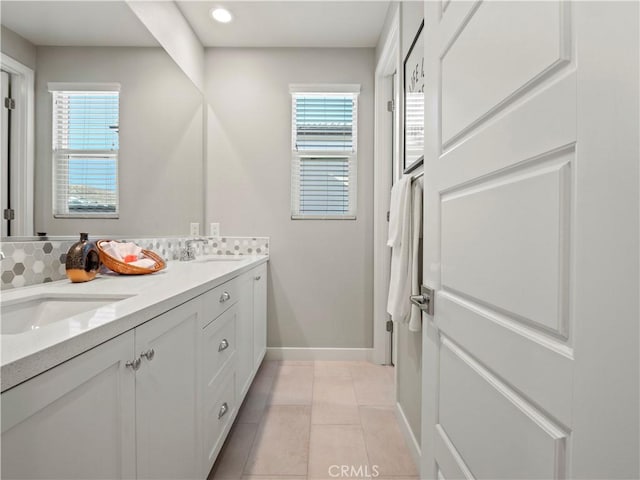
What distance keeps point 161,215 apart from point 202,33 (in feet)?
4.99

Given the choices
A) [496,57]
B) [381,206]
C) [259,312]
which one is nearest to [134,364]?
[496,57]

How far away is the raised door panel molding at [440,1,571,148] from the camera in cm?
43

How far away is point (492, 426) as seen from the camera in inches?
22.4

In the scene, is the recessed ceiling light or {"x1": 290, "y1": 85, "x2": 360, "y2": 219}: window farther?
{"x1": 290, "y1": 85, "x2": 360, "y2": 219}: window

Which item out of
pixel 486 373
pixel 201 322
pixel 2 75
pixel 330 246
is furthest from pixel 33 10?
pixel 330 246

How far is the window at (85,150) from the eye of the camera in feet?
3.74

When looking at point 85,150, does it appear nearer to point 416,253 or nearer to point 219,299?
point 219,299

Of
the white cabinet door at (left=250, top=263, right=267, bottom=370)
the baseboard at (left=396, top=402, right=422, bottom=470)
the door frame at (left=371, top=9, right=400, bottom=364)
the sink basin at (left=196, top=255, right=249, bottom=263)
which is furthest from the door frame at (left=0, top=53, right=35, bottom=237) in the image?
the door frame at (left=371, top=9, right=400, bottom=364)

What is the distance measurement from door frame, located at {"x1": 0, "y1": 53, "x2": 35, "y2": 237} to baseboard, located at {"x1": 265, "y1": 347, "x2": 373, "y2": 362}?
74.6 inches

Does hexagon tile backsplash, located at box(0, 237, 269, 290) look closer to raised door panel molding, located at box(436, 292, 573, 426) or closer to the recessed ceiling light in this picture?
raised door panel molding, located at box(436, 292, 573, 426)

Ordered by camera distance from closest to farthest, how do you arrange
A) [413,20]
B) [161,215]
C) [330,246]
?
1. [413,20]
2. [161,215]
3. [330,246]

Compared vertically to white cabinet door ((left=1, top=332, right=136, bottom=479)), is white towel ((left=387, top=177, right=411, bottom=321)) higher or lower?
higher

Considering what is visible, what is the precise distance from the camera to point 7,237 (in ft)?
3.33

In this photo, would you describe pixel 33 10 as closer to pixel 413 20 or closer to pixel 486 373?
pixel 413 20
